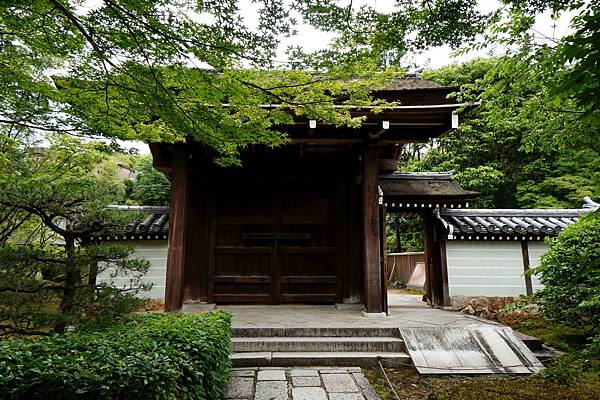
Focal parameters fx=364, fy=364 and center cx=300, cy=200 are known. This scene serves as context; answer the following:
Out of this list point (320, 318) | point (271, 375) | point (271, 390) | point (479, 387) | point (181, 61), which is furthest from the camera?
point (320, 318)

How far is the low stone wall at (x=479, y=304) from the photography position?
780 centimetres

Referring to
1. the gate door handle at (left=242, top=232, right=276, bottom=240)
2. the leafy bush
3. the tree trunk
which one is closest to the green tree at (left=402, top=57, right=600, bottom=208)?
the leafy bush

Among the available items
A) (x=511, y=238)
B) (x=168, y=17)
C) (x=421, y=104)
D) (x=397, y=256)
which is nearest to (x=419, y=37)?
(x=168, y=17)

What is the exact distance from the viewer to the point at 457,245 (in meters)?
8.49

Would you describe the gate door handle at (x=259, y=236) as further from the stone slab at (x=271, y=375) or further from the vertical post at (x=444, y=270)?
the vertical post at (x=444, y=270)

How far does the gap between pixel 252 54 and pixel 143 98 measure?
0.99 meters

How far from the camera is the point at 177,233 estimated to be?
20.4ft

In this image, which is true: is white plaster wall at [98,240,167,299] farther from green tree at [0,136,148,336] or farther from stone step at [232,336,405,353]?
green tree at [0,136,148,336]

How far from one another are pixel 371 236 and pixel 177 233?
333 centimetres

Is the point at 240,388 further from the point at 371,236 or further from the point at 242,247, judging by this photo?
the point at 242,247

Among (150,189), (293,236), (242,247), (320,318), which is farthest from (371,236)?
(150,189)

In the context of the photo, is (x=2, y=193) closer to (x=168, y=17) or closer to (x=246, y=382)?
(x=168, y=17)

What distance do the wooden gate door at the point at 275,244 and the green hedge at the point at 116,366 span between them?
477 cm

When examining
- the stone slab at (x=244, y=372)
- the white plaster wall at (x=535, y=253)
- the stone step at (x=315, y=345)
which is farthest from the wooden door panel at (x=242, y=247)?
the white plaster wall at (x=535, y=253)
